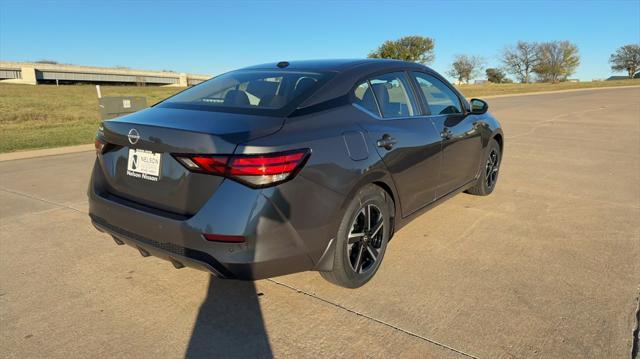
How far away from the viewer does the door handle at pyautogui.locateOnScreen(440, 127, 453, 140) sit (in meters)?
4.07

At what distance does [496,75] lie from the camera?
315 ft

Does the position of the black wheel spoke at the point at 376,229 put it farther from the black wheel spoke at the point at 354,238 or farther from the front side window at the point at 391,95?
the front side window at the point at 391,95

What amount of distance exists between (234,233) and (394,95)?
1906 millimetres

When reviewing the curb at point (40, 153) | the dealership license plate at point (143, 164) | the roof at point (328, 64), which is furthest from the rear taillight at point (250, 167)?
the curb at point (40, 153)

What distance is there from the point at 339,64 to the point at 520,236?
7.58ft

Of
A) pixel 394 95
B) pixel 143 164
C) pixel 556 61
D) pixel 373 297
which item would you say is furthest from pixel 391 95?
pixel 556 61

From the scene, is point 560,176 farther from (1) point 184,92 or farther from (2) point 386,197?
(1) point 184,92

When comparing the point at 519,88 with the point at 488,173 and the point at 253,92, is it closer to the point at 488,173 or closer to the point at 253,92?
the point at 488,173

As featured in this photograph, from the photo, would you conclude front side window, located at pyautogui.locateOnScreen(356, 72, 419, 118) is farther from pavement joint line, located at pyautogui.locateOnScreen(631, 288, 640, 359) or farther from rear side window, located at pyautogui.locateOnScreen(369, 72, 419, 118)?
pavement joint line, located at pyautogui.locateOnScreen(631, 288, 640, 359)

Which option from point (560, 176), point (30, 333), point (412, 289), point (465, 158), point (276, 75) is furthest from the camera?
point (560, 176)

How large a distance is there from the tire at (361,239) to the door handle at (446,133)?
40.2 inches

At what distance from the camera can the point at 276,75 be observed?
355 centimetres

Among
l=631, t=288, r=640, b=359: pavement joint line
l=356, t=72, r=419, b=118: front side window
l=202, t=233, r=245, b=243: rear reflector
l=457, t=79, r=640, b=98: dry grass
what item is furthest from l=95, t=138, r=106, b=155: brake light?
l=457, t=79, r=640, b=98: dry grass

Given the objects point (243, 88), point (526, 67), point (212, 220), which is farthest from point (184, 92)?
point (526, 67)
